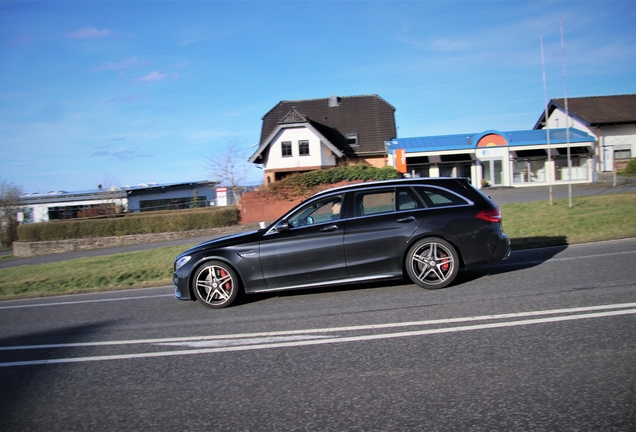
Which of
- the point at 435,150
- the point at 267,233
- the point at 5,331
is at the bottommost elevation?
the point at 5,331

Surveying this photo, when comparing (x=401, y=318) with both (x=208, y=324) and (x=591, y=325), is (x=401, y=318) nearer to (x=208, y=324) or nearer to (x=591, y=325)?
(x=591, y=325)

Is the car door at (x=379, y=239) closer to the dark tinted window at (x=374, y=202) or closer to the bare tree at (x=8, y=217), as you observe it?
the dark tinted window at (x=374, y=202)

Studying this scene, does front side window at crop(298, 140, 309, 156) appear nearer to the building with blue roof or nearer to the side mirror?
the building with blue roof

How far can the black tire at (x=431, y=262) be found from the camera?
749 cm

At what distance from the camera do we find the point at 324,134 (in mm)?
44719

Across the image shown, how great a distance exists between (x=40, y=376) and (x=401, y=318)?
12.8 feet

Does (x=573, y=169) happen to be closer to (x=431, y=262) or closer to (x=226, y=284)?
(x=431, y=262)

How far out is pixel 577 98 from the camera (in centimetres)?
4481

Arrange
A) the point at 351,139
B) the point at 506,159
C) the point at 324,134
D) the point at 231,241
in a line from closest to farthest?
the point at 231,241 → the point at 506,159 → the point at 324,134 → the point at 351,139

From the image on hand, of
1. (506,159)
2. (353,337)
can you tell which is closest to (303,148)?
(506,159)

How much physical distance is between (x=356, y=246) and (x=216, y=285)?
85.1 inches

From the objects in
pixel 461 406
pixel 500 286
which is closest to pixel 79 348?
pixel 461 406

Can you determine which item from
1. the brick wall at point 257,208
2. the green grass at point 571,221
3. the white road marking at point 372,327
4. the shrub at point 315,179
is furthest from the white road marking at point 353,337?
the shrub at point 315,179

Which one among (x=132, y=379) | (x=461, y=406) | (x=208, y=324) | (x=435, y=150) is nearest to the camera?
(x=461, y=406)
